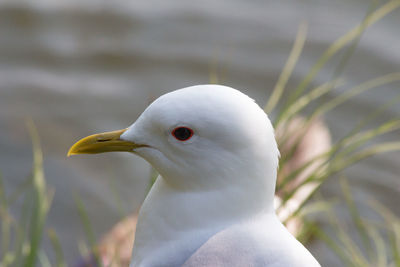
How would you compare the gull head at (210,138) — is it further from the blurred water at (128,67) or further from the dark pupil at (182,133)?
the blurred water at (128,67)

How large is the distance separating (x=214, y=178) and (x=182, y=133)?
0.12 meters

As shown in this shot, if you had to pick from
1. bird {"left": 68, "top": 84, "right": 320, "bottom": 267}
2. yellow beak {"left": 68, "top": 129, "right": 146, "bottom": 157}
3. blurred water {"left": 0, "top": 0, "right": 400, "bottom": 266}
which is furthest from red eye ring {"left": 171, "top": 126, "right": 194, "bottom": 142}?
blurred water {"left": 0, "top": 0, "right": 400, "bottom": 266}

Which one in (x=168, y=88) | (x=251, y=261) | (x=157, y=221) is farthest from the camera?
(x=168, y=88)

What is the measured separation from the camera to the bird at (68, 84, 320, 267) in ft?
4.31

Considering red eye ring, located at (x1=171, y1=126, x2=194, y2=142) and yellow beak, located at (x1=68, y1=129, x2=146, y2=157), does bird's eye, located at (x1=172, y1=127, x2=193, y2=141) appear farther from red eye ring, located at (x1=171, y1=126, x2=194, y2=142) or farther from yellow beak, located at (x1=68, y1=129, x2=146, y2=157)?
yellow beak, located at (x1=68, y1=129, x2=146, y2=157)

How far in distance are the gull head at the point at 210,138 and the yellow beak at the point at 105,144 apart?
0.07 metres

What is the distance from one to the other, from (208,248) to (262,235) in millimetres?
119

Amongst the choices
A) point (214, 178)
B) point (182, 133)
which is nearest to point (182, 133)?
point (182, 133)

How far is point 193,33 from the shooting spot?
15.8 ft

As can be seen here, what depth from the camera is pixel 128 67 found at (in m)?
4.54

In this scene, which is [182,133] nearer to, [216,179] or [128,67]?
[216,179]

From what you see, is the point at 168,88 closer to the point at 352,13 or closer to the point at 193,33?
the point at 193,33

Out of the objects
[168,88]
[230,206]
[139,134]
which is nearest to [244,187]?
[230,206]

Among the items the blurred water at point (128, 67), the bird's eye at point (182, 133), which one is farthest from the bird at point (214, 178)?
the blurred water at point (128, 67)
